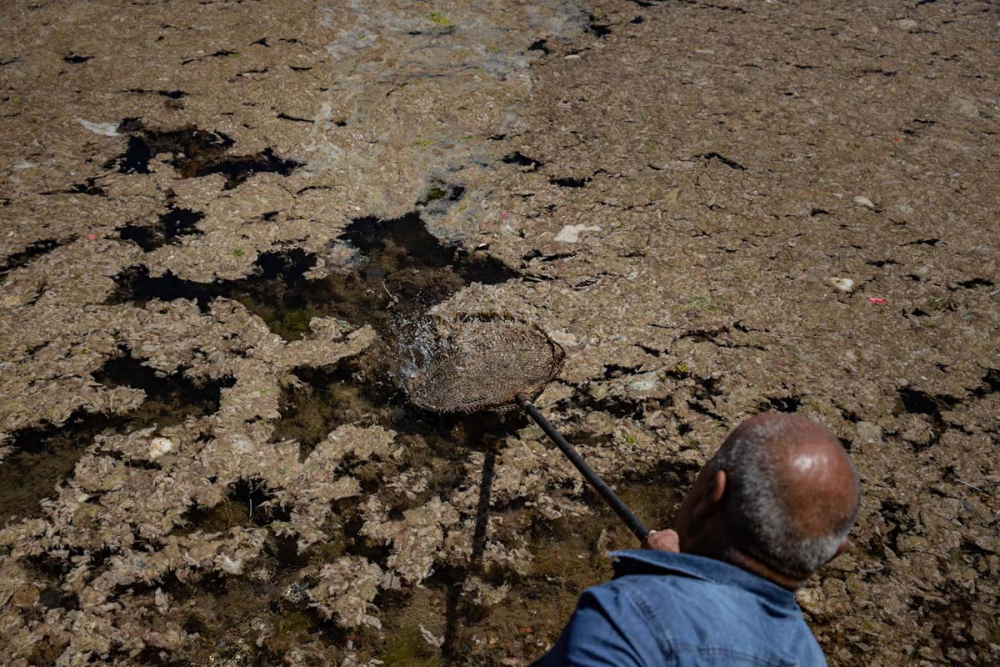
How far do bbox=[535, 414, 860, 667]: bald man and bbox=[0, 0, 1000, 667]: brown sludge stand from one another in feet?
2.74

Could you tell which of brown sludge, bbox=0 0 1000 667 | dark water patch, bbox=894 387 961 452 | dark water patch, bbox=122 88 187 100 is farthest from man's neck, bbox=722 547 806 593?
dark water patch, bbox=122 88 187 100

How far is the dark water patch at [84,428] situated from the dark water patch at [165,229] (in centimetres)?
64

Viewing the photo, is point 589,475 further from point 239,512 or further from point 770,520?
point 239,512

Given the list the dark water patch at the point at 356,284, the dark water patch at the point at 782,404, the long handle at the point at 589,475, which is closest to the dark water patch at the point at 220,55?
the dark water patch at the point at 356,284

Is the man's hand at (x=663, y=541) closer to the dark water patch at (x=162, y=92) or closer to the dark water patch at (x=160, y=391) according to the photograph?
the dark water patch at (x=160, y=391)

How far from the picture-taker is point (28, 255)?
2.60 m

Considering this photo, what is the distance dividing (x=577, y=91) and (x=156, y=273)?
2.37m

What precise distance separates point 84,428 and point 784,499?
202 cm

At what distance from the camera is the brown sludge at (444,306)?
1.75m

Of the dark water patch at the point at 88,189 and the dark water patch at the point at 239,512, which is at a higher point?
the dark water patch at the point at 88,189

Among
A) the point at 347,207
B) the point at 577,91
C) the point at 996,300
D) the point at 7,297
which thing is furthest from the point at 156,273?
the point at 996,300

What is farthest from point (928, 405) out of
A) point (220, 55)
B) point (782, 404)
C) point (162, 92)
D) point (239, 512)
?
point (220, 55)

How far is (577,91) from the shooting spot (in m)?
3.75

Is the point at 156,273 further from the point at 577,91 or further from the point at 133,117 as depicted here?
the point at 577,91
